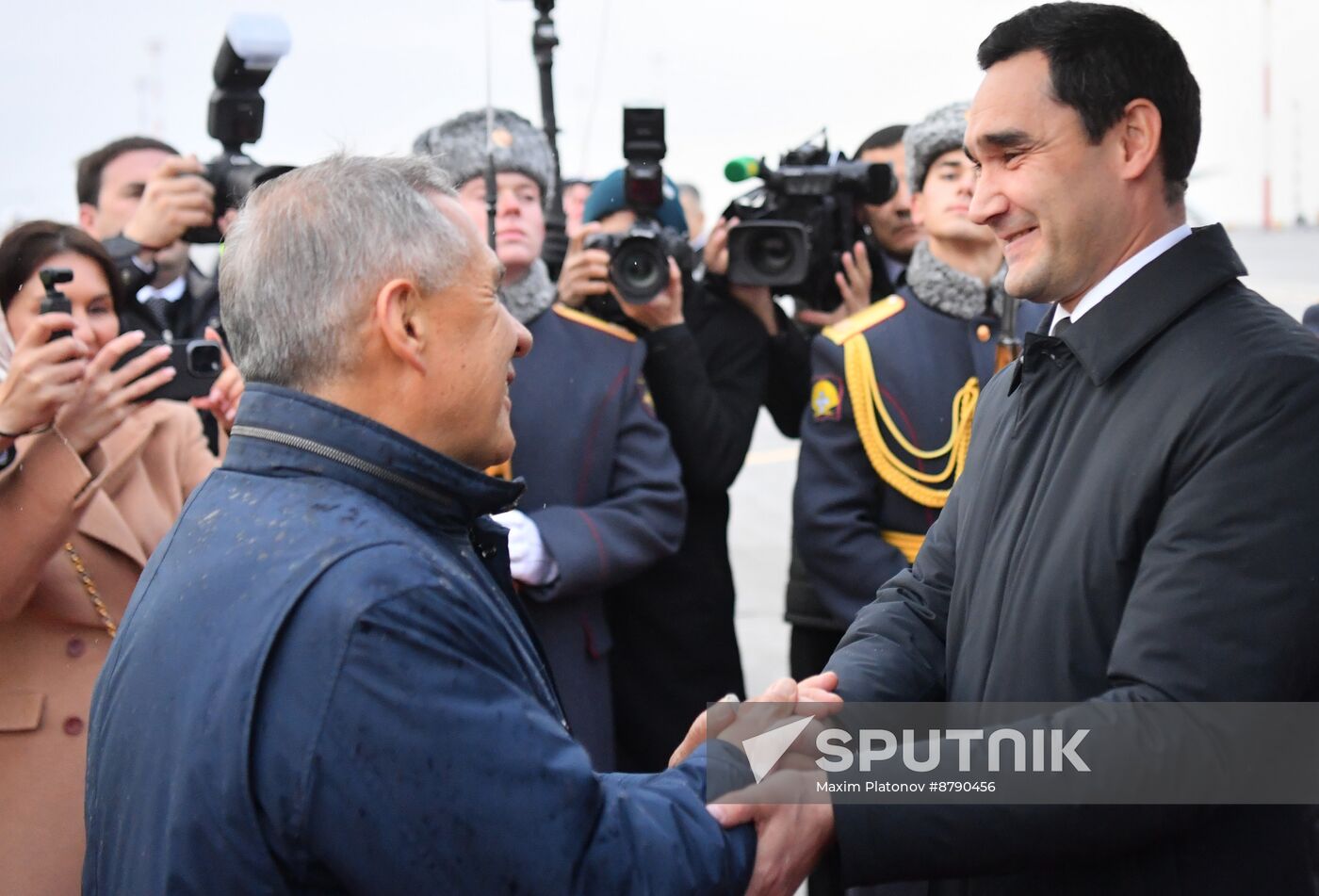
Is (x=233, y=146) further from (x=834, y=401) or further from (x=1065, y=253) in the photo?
(x=1065, y=253)

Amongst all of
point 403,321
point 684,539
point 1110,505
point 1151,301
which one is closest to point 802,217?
point 684,539

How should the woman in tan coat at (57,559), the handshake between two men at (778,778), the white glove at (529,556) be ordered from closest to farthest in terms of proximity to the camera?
the handshake between two men at (778,778) → the woman in tan coat at (57,559) → the white glove at (529,556)

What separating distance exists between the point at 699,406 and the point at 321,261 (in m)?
1.97

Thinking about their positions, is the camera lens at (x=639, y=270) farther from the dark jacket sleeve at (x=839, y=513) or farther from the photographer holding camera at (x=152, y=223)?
the photographer holding camera at (x=152, y=223)

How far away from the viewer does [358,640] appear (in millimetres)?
1337

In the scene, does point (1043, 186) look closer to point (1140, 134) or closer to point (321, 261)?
point (1140, 134)

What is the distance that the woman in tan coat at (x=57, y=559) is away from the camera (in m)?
2.37

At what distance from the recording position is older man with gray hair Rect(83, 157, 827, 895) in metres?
1.33

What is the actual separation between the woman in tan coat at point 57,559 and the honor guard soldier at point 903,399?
1.42 metres

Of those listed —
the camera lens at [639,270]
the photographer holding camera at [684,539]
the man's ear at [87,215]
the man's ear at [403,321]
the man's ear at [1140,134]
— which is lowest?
the photographer holding camera at [684,539]

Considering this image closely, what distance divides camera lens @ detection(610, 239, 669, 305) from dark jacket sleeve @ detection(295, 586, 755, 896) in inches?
80.8

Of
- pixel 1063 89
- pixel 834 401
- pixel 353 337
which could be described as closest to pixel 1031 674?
pixel 1063 89
